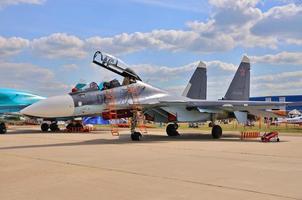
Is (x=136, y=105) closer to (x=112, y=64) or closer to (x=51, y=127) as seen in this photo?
(x=112, y=64)

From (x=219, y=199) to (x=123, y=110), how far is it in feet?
34.8

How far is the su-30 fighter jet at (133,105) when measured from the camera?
15117 mm

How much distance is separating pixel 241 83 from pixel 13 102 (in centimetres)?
1455

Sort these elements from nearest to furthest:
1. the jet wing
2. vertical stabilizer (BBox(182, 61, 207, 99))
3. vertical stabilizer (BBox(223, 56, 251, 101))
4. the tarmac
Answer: the tarmac < the jet wing < vertical stabilizer (BBox(223, 56, 251, 101)) < vertical stabilizer (BBox(182, 61, 207, 99))

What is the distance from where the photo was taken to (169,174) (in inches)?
261

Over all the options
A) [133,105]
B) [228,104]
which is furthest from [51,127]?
[228,104]

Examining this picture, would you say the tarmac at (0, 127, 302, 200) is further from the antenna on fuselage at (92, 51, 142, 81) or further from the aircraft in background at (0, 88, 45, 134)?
the aircraft in background at (0, 88, 45, 134)

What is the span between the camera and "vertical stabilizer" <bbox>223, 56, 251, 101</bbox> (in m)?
20.3

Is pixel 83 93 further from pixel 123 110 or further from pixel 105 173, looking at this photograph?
pixel 105 173

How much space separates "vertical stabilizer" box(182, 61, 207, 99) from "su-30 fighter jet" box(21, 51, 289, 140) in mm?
4936

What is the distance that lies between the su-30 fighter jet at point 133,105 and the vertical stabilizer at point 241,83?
125 inches

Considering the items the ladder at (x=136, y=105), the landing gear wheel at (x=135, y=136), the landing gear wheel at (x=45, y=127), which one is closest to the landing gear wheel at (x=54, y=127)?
the landing gear wheel at (x=45, y=127)

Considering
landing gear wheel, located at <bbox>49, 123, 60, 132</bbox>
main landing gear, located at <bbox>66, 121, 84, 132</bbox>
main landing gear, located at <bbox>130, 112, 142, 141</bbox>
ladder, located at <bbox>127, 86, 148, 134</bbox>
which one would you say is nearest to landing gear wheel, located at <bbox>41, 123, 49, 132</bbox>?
landing gear wheel, located at <bbox>49, 123, 60, 132</bbox>

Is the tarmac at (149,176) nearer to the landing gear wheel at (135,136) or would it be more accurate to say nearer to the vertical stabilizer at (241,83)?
the landing gear wheel at (135,136)
